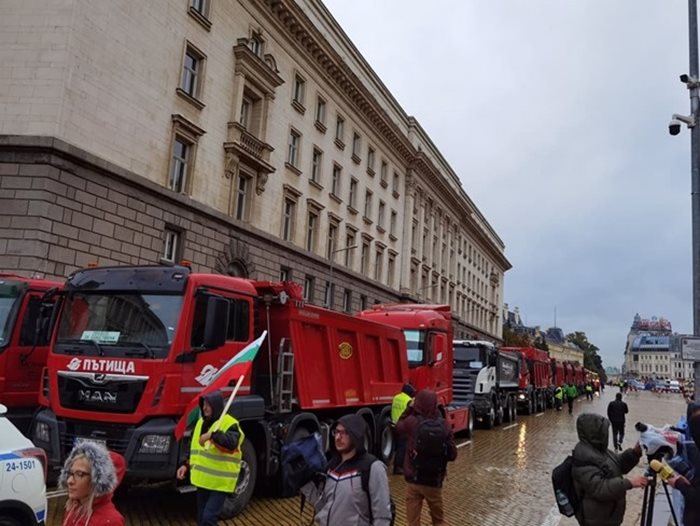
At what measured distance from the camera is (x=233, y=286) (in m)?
8.67

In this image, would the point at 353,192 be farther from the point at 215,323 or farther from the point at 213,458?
the point at 213,458

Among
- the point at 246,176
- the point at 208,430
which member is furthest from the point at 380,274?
the point at 208,430

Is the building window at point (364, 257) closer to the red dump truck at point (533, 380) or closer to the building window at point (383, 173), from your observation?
the building window at point (383, 173)

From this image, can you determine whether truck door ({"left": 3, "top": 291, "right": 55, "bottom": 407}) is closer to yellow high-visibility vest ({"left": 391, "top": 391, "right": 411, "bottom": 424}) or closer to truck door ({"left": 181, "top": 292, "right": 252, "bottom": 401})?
truck door ({"left": 181, "top": 292, "right": 252, "bottom": 401})

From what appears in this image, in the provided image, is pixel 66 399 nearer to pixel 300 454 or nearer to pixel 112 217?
pixel 300 454

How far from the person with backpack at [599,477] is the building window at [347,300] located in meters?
32.5

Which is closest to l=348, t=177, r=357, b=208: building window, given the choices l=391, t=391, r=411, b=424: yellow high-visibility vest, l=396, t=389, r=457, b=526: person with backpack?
l=391, t=391, r=411, b=424: yellow high-visibility vest

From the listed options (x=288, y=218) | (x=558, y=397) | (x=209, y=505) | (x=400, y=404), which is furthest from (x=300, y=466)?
(x=558, y=397)

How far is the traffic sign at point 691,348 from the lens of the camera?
33.5 ft

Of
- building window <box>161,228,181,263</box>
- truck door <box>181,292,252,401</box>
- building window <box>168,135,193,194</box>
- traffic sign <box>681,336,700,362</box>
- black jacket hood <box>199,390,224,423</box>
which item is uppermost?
building window <box>168,135,193,194</box>

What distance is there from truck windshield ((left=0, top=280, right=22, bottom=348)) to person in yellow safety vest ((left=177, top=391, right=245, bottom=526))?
4593 millimetres

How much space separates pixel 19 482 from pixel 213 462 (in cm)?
163

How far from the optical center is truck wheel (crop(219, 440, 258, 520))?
7.75 m

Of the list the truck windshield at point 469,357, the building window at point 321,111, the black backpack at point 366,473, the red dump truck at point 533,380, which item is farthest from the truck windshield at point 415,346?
the building window at point 321,111
